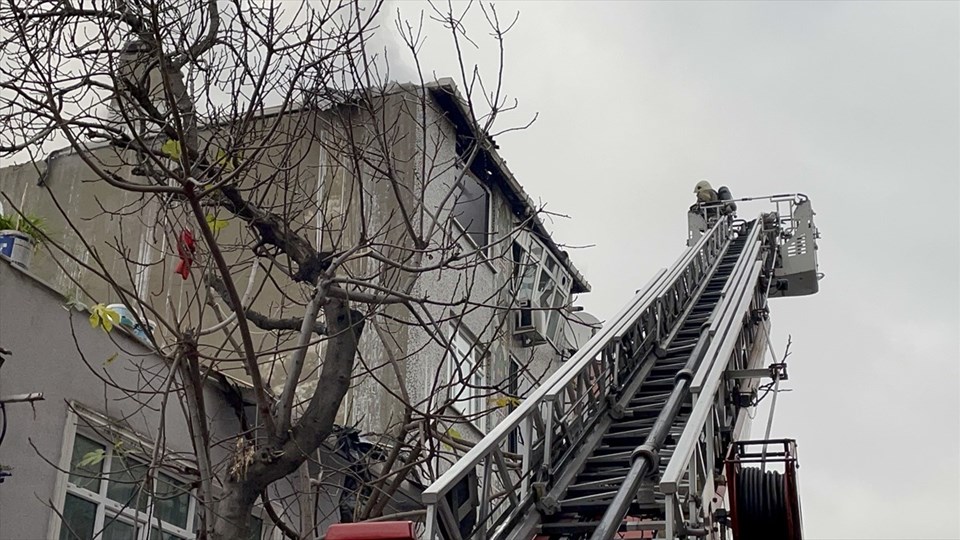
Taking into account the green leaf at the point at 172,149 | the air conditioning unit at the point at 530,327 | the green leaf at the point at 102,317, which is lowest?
the green leaf at the point at 102,317

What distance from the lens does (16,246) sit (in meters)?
9.05

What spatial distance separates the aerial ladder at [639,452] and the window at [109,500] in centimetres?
264

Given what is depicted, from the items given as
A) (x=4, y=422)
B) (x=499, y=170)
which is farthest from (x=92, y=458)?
(x=499, y=170)

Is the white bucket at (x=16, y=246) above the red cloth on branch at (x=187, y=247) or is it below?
above

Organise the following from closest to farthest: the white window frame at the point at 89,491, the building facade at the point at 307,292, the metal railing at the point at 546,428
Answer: the metal railing at the point at 546,428
the building facade at the point at 307,292
the white window frame at the point at 89,491

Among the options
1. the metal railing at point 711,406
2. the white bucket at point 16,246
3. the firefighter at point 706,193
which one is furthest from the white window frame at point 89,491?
the firefighter at point 706,193

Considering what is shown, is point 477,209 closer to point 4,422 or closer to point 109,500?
point 109,500

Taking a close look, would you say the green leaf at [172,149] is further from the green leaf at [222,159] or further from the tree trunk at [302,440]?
the tree trunk at [302,440]

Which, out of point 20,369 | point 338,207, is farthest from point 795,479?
point 338,207

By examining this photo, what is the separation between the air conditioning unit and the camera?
17.5 m

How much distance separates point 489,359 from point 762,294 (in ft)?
13.7

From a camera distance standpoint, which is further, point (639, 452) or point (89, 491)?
point (89, 491)

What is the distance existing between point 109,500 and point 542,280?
9921 millimetres

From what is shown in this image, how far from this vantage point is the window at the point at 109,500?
848 centimetres
